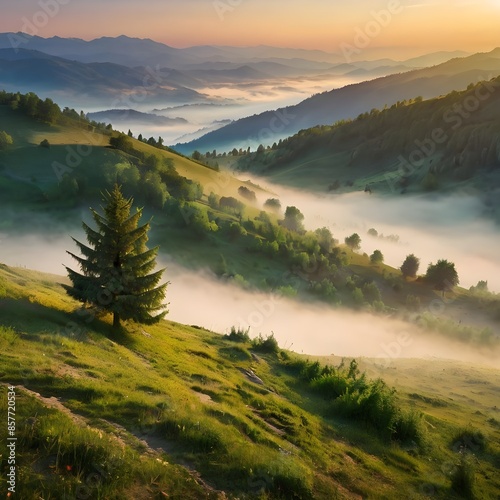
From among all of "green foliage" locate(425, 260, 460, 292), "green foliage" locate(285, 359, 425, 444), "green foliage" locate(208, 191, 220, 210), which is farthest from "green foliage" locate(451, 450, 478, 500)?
"green foliage" locate(425, 260, 460, 292)

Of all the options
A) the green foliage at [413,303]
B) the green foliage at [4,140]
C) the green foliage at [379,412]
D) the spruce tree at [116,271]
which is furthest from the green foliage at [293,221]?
the green foliage at [379,412]

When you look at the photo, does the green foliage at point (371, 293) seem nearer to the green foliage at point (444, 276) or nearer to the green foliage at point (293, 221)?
the green foliage at point (444, 276)

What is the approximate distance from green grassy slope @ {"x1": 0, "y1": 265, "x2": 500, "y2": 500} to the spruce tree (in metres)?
1.58

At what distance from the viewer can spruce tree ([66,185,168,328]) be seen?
2456 centimetres

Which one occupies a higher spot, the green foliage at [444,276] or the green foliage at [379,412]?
the green foliage at [444,276]

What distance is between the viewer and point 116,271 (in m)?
24.8

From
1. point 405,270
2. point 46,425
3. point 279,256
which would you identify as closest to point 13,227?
point 279,256

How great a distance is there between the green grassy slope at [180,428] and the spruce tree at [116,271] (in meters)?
1.58

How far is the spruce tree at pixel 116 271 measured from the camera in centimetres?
2456

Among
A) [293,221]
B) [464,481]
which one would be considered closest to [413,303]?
[293,221]

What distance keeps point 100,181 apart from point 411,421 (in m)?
110

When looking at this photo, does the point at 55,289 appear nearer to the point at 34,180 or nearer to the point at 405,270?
the point at 34,180

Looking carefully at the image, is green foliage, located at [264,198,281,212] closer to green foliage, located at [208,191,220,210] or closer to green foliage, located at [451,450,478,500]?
green foliage, located at [208,191,220,210]

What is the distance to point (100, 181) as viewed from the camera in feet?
384
